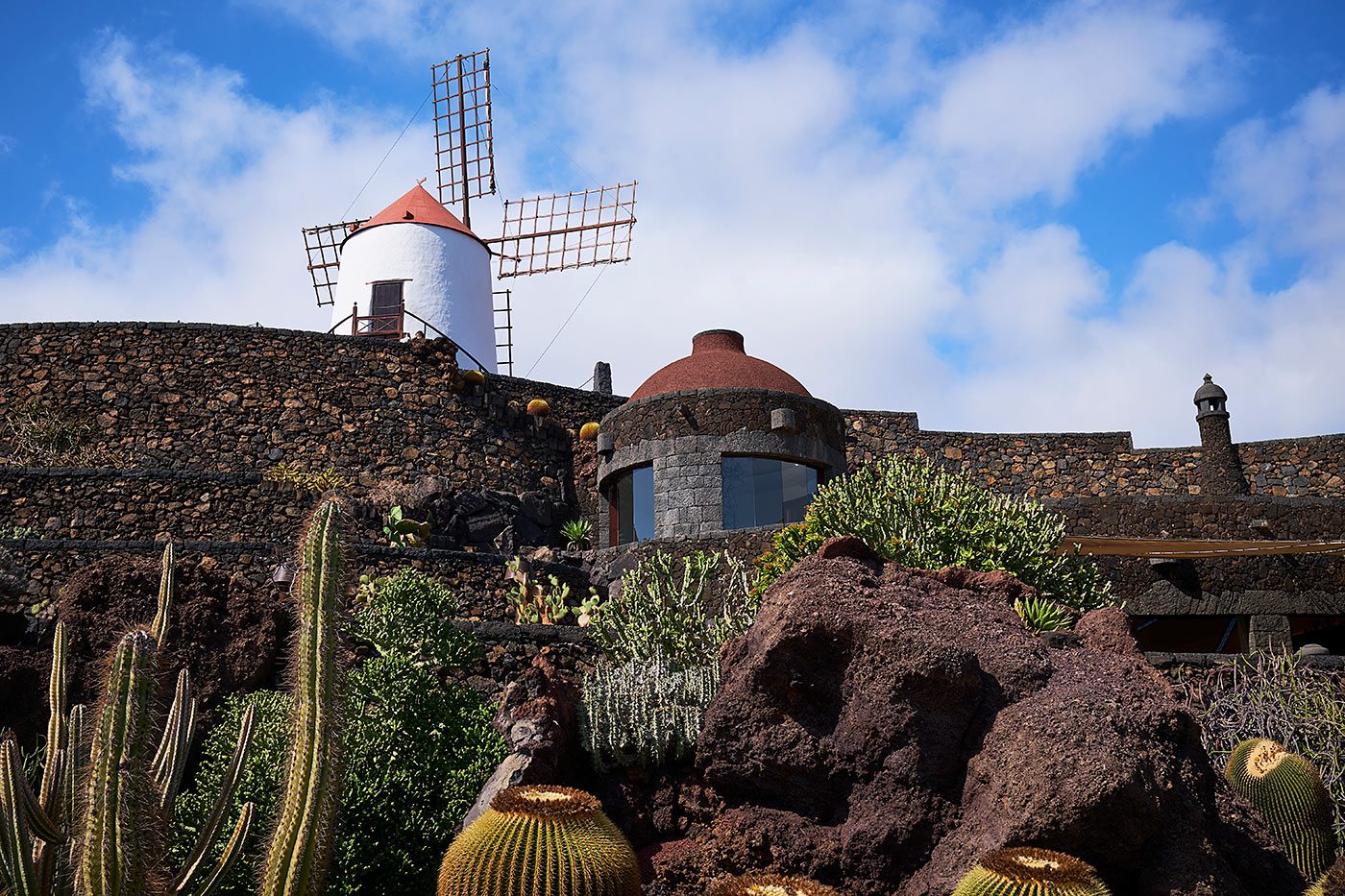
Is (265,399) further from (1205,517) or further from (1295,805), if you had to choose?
(1295,805)

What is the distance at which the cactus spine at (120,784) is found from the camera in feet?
15.2

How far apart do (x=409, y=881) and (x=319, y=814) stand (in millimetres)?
1801

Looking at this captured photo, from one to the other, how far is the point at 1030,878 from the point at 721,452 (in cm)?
1075

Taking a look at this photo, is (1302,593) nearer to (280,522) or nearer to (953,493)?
(953,493)

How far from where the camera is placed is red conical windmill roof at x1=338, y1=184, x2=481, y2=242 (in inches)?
1102

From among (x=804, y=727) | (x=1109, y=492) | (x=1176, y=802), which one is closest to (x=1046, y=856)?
(x=1176, y=802)

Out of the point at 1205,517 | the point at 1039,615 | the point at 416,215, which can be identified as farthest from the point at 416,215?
the point at 1039,615

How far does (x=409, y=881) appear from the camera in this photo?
21.2ft

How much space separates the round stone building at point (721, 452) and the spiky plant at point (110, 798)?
9120mm

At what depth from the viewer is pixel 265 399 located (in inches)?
808

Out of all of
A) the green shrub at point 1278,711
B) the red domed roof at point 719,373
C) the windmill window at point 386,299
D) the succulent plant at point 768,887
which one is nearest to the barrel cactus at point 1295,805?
the green shrub at point 1278,711

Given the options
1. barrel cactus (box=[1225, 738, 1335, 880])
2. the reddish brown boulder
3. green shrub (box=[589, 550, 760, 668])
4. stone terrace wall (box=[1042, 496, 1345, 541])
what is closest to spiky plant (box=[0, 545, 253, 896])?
the reddish brown boulder

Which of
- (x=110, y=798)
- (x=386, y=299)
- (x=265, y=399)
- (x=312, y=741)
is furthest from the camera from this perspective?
(x=386, y=299)

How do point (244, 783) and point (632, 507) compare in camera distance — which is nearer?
point (244, 783)
